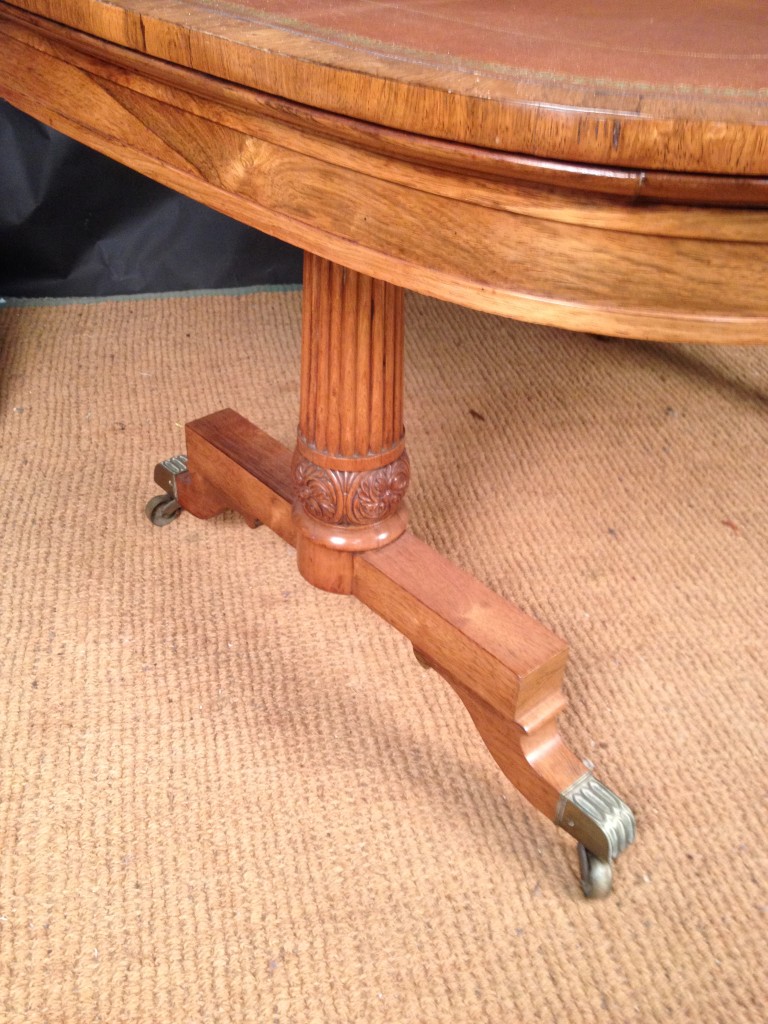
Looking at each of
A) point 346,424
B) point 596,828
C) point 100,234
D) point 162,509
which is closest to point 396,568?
point 346,424

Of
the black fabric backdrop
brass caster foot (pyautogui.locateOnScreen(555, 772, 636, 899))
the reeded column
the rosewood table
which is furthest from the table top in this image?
the black fabric backdrop

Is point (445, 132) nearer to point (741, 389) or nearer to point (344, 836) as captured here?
point (344, 836)

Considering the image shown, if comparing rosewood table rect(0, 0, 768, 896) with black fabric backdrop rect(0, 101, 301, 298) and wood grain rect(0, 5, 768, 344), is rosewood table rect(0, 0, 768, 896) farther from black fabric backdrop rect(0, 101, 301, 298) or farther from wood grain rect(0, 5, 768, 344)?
black fabric backdrop rect(0, 101, 301, 298)

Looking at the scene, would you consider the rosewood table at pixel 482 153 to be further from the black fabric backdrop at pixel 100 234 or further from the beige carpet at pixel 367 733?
the black fabric backdrop at pixel 100 234

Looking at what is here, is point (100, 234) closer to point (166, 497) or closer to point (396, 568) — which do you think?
point (166, 497)

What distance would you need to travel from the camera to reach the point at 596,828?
82 cm

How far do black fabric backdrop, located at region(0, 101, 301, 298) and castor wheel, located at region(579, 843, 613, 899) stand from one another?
1.31m

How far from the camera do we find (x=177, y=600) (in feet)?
3.75

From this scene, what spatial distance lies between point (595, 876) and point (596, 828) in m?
0.04

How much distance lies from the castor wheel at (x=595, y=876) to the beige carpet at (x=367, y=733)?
0.01 meters

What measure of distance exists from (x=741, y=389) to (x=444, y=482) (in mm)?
561

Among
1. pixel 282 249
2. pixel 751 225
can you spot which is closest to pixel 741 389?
pixel 282 249

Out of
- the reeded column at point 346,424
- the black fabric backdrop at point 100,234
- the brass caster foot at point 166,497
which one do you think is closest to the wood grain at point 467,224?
the reeded column at point 346,424

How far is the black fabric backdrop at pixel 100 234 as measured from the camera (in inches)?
66.8
